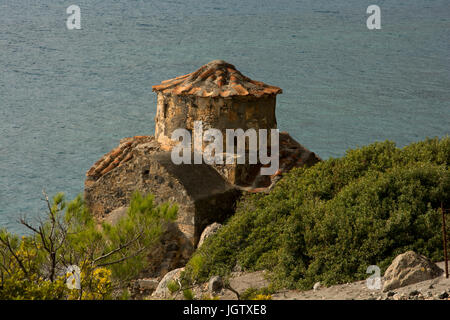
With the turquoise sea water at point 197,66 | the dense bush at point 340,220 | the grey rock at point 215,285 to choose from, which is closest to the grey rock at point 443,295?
the dense bush at point 340,220

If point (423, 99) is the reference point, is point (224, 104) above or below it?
above

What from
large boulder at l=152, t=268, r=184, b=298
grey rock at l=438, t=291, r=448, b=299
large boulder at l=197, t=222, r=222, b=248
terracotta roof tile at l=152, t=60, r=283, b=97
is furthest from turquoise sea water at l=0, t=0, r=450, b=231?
grey rock at l=438, t=291, r=448, b=299

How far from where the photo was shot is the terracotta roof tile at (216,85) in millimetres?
16703

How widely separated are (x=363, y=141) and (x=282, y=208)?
29.3 m

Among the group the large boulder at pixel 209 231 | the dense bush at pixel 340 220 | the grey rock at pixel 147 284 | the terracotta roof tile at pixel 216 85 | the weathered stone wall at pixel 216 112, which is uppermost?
the terracotta roof tile at pixel 216 85

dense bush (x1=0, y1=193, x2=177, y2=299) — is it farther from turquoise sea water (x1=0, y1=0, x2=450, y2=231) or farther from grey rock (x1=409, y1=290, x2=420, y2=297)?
turquoise sea water (x1=0, y1=0, x2=450, y2=231)

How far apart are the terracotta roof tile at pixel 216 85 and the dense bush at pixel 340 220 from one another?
257cm

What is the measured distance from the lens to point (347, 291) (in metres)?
10.4

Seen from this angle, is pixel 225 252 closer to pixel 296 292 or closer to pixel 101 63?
pixel 296 292

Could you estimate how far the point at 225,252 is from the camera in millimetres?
14062

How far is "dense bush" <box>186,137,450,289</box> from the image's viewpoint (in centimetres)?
1161

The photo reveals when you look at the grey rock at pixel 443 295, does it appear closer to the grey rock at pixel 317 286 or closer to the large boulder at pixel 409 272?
the large boulder at pixel 409 272

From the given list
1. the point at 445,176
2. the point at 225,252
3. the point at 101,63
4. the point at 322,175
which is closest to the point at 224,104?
the point at 322,175
